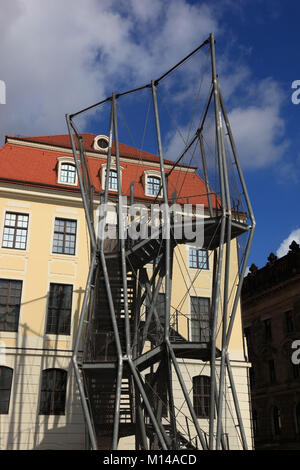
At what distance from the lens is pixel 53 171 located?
24.4 meters

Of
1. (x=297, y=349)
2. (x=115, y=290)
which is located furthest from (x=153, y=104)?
(x=297, y=349)

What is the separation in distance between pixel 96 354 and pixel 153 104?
8.28m

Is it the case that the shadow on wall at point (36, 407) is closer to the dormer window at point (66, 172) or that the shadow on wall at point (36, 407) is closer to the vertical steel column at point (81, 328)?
the vertical steel column at point (81, 328)

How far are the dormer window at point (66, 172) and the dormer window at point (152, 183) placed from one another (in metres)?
3.64

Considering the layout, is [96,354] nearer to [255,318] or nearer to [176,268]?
[176,268]

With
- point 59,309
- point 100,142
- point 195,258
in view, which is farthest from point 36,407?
point 100,142

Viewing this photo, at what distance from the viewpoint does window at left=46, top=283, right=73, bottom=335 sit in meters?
21.5

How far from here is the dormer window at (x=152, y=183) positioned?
2548cm

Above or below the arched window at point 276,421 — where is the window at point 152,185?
above

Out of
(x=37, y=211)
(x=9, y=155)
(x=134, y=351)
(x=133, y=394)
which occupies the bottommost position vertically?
(x=133, y=394)

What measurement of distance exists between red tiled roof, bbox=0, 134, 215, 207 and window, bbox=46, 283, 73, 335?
461 cm

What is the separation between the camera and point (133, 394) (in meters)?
17.0

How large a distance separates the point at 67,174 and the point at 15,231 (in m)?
3.87

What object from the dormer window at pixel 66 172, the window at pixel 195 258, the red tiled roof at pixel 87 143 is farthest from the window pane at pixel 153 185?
the dormer window at pixel 66 172
